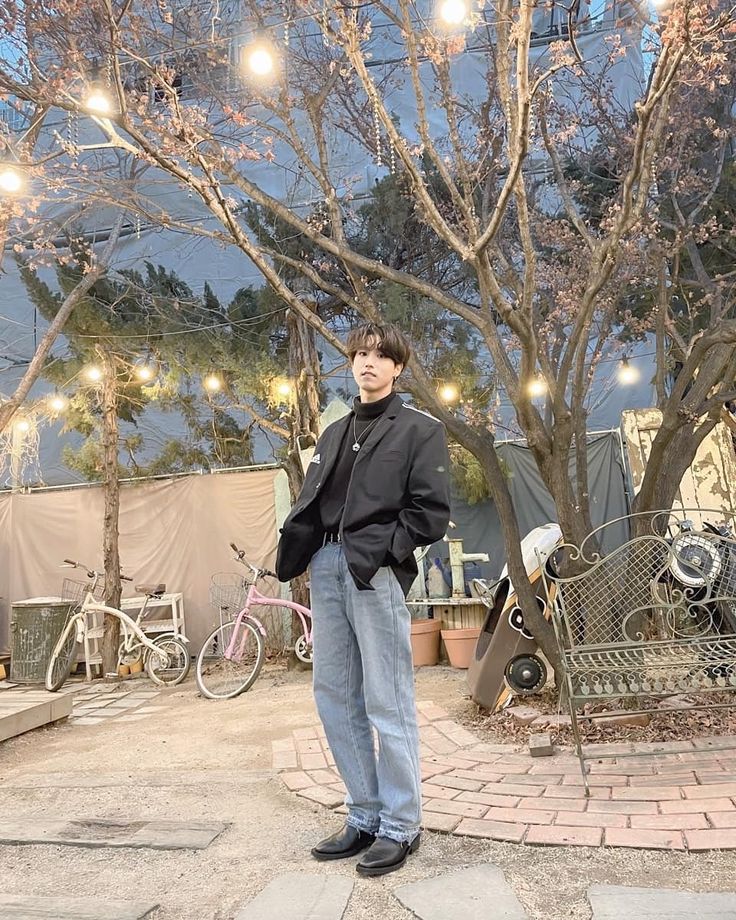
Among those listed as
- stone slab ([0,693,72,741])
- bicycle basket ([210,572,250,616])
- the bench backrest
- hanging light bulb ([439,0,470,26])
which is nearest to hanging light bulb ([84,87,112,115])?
hanging light bulb ([439,0,470,26])

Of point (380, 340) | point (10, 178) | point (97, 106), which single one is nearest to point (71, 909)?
point (380, 340)

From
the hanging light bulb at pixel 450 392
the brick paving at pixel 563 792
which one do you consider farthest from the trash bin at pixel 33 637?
the hanging light bulb at pixel 450 392

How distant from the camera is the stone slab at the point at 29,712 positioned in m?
4.59

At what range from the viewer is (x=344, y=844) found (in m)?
2.28

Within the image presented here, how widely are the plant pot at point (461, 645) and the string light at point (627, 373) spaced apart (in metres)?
4.29

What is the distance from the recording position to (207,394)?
8.84 meters

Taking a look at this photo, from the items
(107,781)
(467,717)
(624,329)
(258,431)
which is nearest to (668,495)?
(467,717)

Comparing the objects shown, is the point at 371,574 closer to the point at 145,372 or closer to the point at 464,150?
the point at 464,150

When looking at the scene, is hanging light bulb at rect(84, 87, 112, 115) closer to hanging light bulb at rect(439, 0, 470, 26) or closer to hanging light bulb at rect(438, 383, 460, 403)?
hanging light bulb at rect(439, 0, 470, 26)

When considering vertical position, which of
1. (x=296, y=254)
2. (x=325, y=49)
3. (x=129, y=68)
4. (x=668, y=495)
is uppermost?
(x=129, y=68)

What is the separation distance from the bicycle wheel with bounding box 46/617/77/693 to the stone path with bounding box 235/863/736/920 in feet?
18.5

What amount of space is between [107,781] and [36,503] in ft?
21.4

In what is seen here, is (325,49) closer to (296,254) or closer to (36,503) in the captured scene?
(296,254)

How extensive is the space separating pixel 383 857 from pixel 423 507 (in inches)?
40.4
